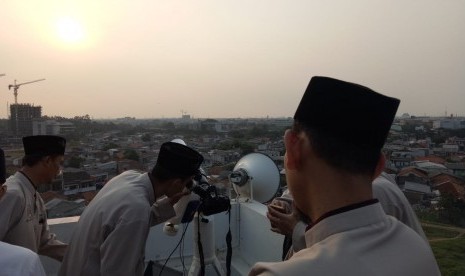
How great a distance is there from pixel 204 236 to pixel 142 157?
11.1 ft

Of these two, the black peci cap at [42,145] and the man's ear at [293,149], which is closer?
the man's ear at [293,149]

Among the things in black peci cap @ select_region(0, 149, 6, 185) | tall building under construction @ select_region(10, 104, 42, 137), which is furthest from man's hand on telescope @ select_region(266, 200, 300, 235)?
tall building under construction @ select_region(10, 104, 42, 137)

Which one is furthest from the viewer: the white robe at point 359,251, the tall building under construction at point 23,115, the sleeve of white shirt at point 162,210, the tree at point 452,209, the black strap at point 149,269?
the tall building under construction at point 23,115

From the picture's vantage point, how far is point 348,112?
1045 millimetres

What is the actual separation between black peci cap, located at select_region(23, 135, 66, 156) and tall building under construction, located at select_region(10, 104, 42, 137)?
30.9ft

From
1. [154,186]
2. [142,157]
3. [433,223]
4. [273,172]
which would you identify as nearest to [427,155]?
[433,223]

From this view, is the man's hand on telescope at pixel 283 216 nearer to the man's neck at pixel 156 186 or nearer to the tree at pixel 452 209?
the man's neck at pixel 156 186

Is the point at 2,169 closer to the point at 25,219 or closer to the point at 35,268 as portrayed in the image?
the point at 25,219

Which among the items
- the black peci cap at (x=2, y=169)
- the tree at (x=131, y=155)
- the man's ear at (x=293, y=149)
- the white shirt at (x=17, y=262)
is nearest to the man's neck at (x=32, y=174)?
the black peci cap at (x=2, y=169)

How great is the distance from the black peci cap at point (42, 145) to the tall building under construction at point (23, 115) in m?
9.43

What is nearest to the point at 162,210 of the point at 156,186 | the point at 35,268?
the point at 156,186

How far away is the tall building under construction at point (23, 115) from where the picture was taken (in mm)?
12211

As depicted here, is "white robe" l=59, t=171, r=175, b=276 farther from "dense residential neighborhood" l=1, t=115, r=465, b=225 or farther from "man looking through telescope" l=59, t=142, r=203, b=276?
"dense residential neighborhood" l=1, t=115, r=465, b=225

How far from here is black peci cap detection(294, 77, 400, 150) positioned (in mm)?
1042
